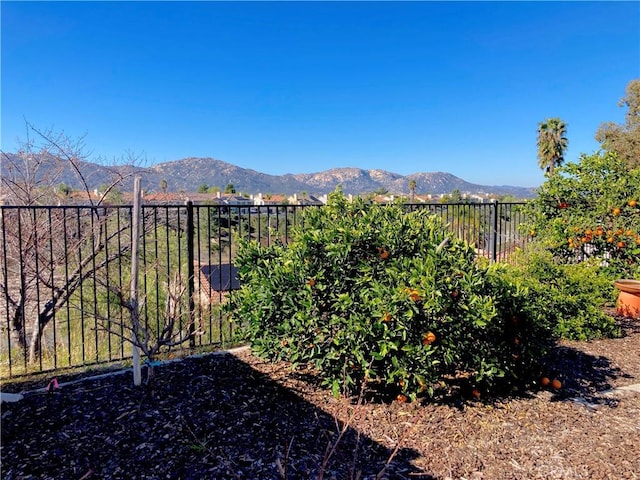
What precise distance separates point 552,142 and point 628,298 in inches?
1159

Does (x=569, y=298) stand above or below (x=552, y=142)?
below

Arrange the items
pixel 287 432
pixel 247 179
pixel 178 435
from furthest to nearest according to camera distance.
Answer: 1. pixel 247 179
2. pixel 287 432
3. pixel 178 435

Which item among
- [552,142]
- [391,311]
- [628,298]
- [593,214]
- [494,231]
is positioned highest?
[552,142]

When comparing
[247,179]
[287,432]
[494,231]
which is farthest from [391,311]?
[247,179]

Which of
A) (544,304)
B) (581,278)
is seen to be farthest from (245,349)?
(581,278)

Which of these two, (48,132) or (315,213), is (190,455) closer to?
(315,213)

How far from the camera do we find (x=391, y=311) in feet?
8.88

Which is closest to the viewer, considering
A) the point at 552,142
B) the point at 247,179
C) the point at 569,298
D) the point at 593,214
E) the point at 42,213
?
the point at 569,298

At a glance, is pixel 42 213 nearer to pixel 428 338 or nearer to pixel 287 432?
pixel 287 432

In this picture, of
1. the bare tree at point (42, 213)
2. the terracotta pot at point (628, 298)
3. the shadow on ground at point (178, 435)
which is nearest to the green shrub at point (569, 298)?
the terracotta pot at point (628, 298)

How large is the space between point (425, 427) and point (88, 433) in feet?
6.77

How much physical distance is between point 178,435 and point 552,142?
3451 centimetres

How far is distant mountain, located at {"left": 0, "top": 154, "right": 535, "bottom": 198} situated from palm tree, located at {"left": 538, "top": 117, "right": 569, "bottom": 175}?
742cm

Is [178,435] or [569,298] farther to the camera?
[569,298]
